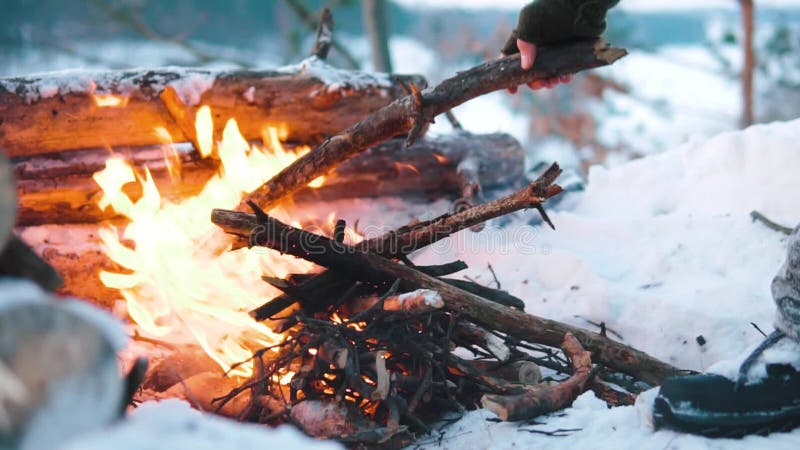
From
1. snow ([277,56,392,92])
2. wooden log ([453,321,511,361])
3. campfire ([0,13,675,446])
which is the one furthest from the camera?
snow ([277,56,392,92])

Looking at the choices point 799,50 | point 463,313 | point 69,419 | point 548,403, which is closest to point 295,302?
point 463,313

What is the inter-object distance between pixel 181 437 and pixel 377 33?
357 inches

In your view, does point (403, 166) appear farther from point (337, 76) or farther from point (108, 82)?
point (108, 82)

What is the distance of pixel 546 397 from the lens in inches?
94.8

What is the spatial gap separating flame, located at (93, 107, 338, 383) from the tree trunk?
5522mm

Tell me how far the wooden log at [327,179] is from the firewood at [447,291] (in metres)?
1.39

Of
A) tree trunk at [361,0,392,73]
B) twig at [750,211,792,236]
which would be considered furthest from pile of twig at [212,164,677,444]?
tree trunk at [361,0,392,73]

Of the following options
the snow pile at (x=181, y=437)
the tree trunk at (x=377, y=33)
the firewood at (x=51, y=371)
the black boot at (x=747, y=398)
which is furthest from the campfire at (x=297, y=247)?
the tree trunk at (x=377, y=33)

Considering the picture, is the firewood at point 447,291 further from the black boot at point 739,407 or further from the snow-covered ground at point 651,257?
the black boot at point 739,407

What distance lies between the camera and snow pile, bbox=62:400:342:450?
0.96m

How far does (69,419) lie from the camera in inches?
39.7

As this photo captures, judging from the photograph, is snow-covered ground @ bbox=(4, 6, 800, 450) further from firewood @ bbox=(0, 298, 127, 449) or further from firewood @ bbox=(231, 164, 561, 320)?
firewood @ bbox=(0, 298, 127, 449)

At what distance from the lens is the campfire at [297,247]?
265cm

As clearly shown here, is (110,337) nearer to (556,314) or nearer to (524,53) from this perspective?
(524,53)
